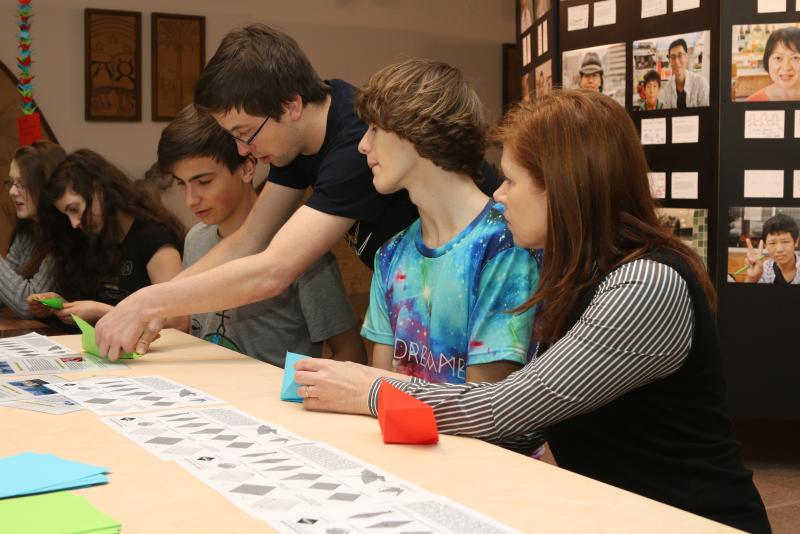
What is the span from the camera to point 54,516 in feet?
3.54

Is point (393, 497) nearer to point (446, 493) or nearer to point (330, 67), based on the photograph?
point (446, 493)

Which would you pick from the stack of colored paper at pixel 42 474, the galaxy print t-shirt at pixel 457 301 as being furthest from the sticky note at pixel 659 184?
the stack of colored paper at pixel 42 474

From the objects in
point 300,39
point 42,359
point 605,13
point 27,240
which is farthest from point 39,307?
point 300,39

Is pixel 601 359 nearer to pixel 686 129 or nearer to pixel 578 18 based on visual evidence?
pixel 686 129

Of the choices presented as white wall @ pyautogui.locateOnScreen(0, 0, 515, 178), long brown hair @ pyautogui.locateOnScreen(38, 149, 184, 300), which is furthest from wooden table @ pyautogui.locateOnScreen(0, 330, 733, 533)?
white wall @ pyautogui.locateOnScreen(0, 0, 515, 178)

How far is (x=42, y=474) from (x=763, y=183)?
301 centimetres

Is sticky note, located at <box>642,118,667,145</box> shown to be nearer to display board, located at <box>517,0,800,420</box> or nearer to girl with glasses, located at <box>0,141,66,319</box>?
display board, located at <box>517,0,800,420</box>

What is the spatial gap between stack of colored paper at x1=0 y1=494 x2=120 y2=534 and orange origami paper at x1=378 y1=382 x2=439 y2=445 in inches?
18.0

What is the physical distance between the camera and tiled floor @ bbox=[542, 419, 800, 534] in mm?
3234

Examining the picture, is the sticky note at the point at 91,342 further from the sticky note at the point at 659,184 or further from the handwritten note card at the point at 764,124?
the handwritten note card at the point at 764,124

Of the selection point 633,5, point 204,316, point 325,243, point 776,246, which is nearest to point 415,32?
point 633,5

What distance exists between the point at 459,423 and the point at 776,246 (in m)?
2.50

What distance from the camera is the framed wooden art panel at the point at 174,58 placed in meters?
5.66

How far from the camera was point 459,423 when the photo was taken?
1462 millimetres
